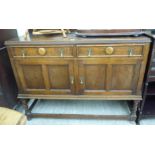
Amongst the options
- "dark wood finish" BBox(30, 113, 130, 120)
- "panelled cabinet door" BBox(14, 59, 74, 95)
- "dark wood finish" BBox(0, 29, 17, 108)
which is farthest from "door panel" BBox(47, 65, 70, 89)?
"dark wood finish" BBox(0, 29, 17, 108)

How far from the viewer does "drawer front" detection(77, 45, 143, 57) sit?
111cm

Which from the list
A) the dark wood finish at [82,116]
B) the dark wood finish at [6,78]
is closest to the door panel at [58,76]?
the dark wood finish at [82,116]

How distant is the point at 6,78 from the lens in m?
1.43

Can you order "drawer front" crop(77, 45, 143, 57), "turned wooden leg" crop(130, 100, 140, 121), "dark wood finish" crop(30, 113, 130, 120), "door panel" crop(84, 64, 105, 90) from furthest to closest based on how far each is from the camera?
"dark wood finish" crop(30, 113, 130, 120)
"turned wooden leg" crop(130, 100, 140, 121)
"door panel" crop(84, 64, 105, 90)
"drawer front" crop(77, 45, 143, 57)

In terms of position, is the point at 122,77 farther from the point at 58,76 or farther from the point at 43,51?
the point at 43,51

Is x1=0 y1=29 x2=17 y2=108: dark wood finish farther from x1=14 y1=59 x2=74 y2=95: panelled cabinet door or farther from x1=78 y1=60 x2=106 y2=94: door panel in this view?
x1=78 y1=60 x2=106 y2=94: door panel

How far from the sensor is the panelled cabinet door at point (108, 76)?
3.86 feet

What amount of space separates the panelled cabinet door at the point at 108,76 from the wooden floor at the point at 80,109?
0.35 m

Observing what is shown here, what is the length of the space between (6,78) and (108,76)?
38.0 inches

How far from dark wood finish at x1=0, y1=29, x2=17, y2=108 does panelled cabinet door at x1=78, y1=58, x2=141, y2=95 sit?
0.72 m
